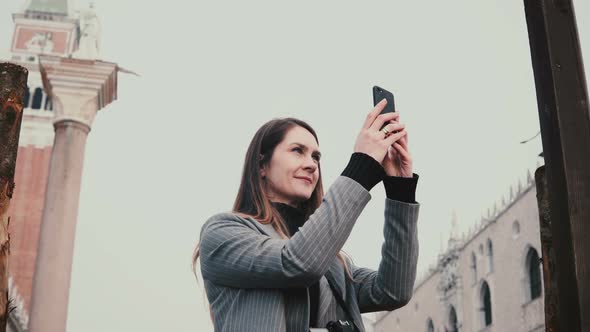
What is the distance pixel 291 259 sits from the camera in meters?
1.44

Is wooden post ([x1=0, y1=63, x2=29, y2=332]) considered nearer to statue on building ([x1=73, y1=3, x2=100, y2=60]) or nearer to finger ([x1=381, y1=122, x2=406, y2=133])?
finger ([x1=381, y1=122, x2=406, y2=133])

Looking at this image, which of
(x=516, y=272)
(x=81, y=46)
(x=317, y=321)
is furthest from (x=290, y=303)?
(x=516, y=272)

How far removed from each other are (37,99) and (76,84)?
37321 mm

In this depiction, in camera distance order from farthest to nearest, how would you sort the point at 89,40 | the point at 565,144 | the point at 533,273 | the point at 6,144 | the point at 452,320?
the point at 452,320
the point at 533,273
the point at 89,40
the point at 6,144
the point at 565,144

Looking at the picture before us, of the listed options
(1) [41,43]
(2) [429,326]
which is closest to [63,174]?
(2) [429,326]

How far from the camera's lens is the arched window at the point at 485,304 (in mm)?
23125

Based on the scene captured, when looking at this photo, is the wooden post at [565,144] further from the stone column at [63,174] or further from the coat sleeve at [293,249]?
the stone column at [63,174]

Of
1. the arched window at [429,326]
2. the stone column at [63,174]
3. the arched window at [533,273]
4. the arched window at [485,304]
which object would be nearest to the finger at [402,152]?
the stone column at [63,174]

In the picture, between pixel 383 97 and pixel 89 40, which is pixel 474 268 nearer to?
pixel 89 40

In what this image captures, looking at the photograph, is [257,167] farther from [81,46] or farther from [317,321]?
[81,46]

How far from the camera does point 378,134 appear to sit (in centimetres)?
155

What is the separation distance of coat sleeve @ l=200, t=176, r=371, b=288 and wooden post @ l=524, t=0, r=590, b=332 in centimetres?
38

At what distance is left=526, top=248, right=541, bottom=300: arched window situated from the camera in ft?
64.0

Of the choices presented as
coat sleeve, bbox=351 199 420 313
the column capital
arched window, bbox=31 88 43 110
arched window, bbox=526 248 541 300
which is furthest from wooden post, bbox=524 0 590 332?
arched window, bbox=31 88 43 110
